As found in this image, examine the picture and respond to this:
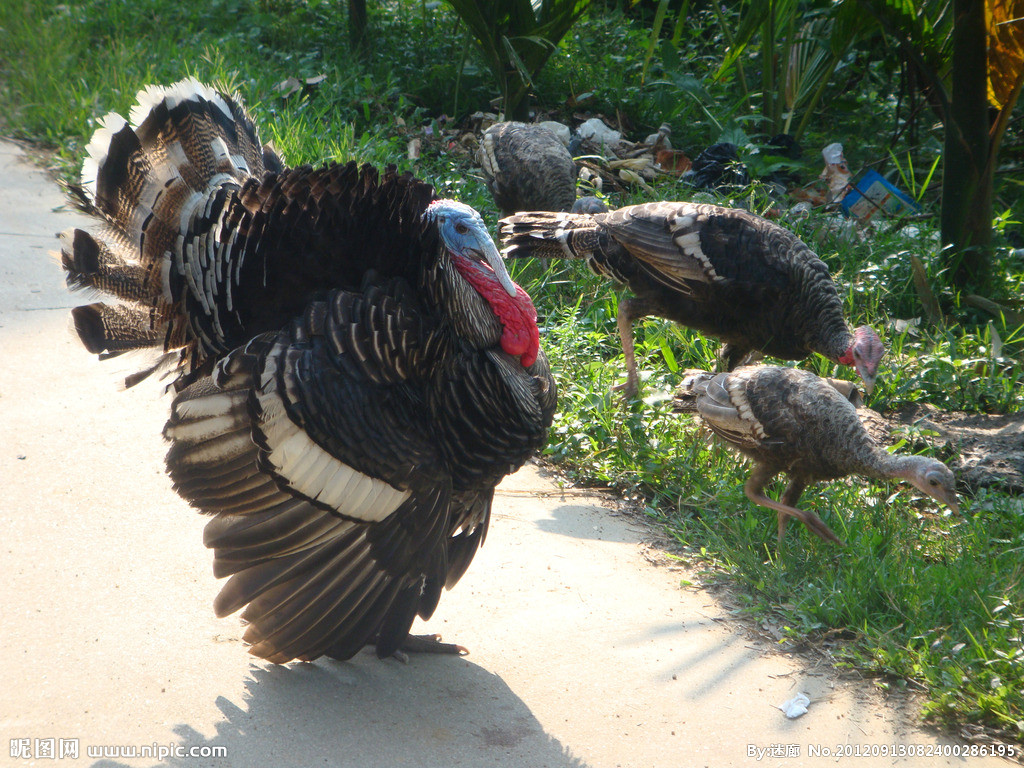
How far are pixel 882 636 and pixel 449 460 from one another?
1.61 meters

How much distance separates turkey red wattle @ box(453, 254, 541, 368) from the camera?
2975 mm

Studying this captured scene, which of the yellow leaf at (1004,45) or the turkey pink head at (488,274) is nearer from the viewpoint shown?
the turkey pink head at (488,274)

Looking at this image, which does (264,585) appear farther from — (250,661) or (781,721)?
(781,721)

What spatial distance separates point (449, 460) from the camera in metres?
2.87

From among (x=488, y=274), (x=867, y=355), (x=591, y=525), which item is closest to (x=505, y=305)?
(x=488, y=274)

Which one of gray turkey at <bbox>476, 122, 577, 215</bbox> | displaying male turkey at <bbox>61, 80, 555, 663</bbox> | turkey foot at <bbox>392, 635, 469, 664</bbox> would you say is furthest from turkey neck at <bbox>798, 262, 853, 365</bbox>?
turkey foot at <bbox>392, 635, 469, 664</bbox>

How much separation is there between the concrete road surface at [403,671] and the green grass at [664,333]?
250mm

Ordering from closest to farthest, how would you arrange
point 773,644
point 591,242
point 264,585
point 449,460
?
point 264,585 → point 449,460 → point 773,644 → point 591,242

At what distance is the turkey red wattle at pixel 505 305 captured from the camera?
117 inches

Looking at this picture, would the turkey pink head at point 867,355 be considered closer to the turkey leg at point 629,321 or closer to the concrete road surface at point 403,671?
the turkey leg at point 629,321

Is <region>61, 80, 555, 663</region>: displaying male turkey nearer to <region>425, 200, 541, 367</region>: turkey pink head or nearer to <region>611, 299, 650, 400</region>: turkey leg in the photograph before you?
<region>425, 200, 541, 367</region>: turkey pink head

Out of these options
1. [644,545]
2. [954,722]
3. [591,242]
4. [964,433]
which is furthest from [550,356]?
[954,722]

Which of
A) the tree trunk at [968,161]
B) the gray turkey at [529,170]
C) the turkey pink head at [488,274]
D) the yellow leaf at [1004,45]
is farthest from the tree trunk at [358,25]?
the turkey pink head at [488,274]

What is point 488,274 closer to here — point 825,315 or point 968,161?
point 825,315
